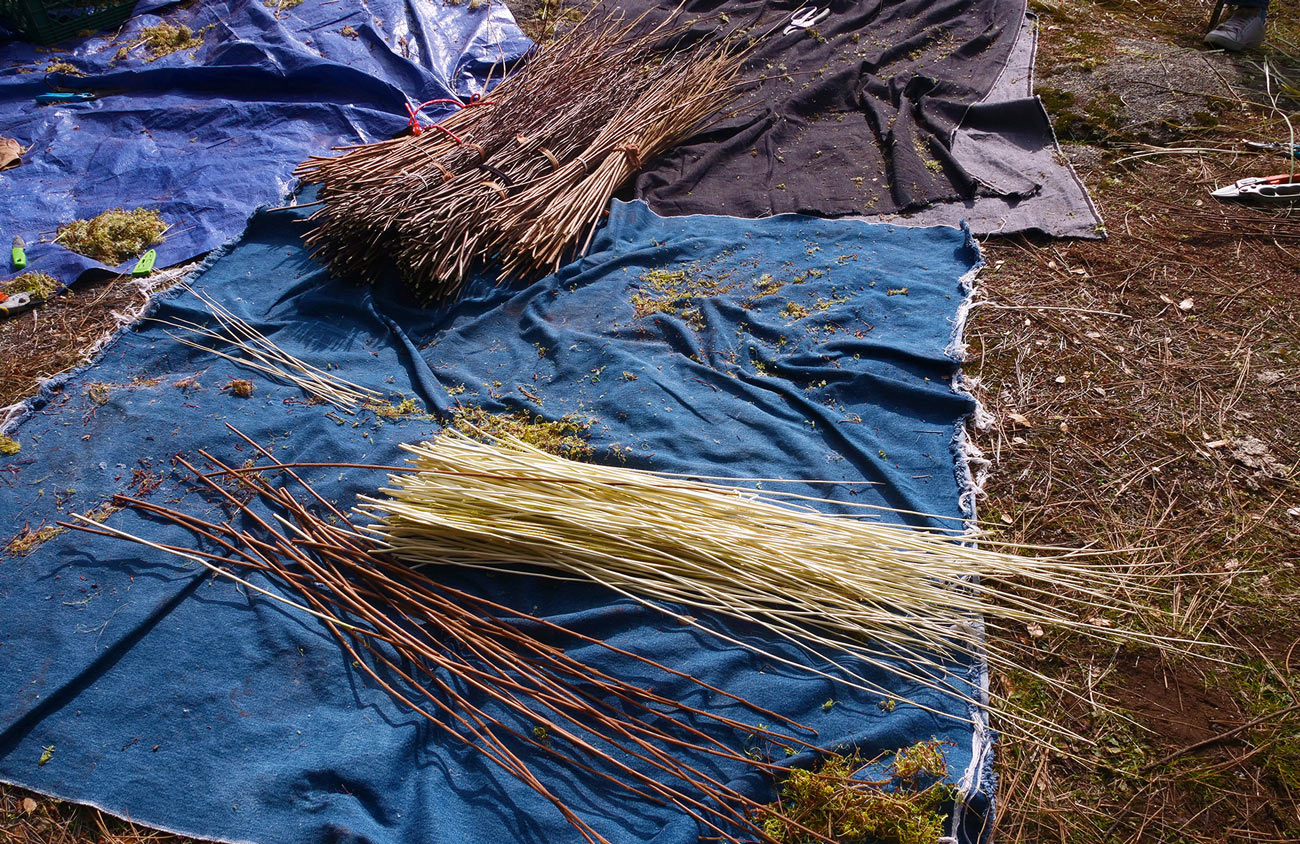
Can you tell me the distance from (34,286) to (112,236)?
1.45 ft

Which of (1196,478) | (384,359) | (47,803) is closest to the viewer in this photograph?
(47,803)

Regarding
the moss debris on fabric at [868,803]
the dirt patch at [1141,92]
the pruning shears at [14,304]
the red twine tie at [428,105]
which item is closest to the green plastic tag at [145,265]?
the pruning shears at [14,304]

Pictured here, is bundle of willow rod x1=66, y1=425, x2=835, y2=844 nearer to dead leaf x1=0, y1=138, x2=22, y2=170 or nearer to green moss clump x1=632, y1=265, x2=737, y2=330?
green moss clump x1=632, y1=265, x2=737, y2=330

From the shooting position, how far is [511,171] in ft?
13.2

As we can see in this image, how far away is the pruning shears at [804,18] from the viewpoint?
5.50 m

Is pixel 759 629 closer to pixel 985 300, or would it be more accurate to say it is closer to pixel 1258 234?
pixel 985 300

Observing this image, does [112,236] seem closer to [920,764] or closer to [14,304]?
[14,304]

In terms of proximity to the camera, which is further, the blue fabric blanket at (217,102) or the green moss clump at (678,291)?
the blue fabric blanket at (217,102)

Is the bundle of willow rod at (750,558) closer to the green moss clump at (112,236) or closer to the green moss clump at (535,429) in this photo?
the green moss clump at (535,429)

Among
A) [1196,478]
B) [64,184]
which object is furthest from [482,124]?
[1196,478]

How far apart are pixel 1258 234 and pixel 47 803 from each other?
546 centimetres

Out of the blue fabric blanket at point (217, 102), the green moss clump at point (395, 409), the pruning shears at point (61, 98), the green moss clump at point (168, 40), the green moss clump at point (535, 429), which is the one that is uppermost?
the green moss clump at point (168, 40)

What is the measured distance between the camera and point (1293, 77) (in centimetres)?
476

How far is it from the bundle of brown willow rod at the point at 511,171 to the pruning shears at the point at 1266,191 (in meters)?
2.88
